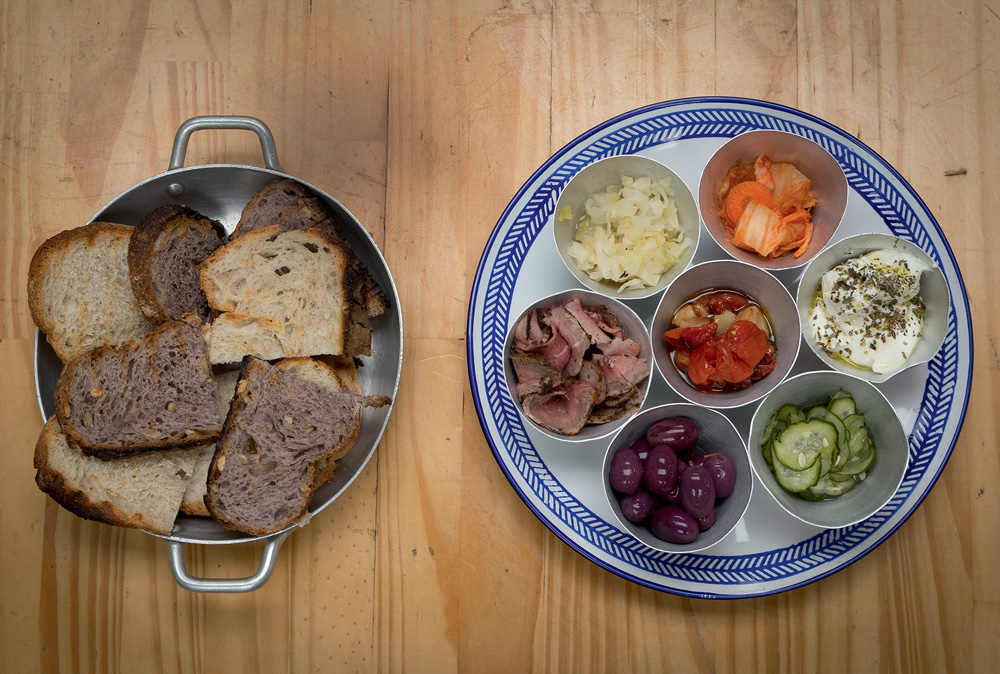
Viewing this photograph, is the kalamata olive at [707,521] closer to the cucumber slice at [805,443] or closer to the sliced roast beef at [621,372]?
the cucumber slice at [805,443]

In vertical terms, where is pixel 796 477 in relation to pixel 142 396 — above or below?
below

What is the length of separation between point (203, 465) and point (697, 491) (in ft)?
4.09

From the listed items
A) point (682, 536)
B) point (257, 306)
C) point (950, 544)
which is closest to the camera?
point (682, 536)

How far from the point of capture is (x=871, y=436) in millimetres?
1604

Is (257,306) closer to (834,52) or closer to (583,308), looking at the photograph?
(583,308)

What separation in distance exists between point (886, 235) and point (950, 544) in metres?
0.92

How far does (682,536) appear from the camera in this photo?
1507 millimetres

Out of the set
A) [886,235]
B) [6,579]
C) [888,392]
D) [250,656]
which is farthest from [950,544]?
[6,579]

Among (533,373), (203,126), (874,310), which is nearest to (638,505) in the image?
(533,373)

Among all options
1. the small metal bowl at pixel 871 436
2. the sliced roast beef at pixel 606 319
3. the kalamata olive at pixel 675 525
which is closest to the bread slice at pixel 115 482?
the sliced roast beef at pixel 606 319

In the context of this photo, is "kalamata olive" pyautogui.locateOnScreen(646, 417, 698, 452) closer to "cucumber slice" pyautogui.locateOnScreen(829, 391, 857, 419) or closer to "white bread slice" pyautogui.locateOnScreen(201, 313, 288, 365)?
"cucumber slice" pyautogui.locateOnScreen(829, 391, 857, 419)

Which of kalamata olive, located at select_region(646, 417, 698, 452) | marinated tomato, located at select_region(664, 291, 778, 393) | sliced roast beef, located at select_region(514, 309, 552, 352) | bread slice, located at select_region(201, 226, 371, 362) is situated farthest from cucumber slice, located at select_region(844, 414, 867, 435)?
bread slice, located at select_region(201, 226, 371, 362)

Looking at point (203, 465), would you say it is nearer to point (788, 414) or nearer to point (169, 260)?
point (169, 260)

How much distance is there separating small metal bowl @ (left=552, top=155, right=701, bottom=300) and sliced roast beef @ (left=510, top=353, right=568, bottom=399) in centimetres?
22
